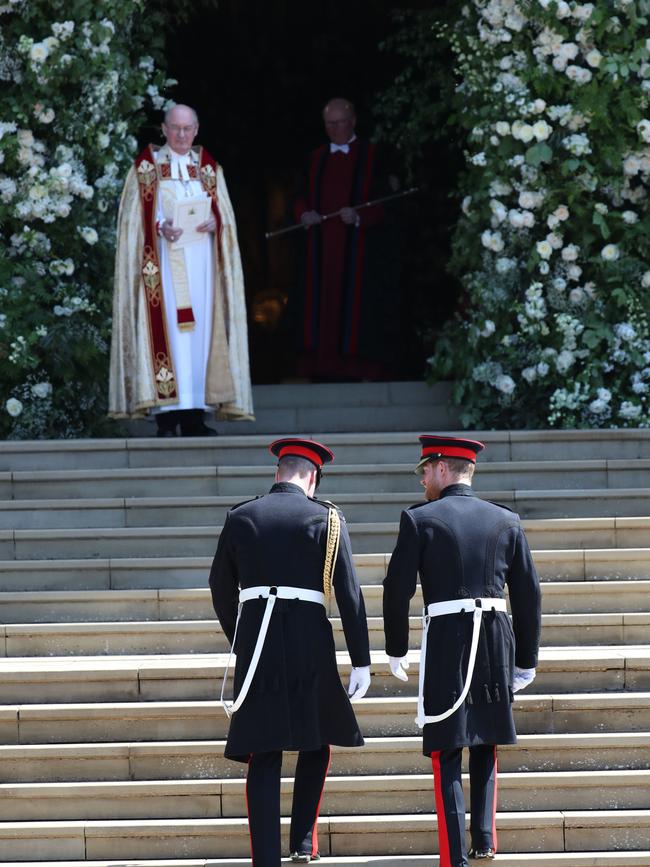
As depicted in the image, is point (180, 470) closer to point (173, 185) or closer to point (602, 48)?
point (173, 185)

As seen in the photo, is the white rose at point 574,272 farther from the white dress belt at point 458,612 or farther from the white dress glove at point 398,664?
the white dress glove at point 398,664

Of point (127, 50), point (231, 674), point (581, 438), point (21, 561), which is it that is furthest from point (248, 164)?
point (231, 674)

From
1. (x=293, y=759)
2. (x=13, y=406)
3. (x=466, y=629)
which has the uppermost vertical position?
(x=13, y=406)

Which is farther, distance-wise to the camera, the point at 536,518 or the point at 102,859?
the point at 536,518

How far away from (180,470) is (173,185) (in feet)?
6.29

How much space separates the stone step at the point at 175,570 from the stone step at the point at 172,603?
2.0 inches

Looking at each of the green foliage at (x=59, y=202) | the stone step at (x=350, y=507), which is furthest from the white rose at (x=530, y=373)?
the green foliage at (x=59, y=202)

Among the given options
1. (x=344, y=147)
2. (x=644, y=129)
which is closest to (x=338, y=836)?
(x=644, y=129)

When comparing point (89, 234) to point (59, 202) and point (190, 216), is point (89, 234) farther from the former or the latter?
point (190, 216)

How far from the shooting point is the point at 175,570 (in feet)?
25.8

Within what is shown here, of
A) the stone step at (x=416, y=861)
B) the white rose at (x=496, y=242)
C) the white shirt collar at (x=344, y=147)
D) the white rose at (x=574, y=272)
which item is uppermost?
the white shirt collar at (x=344, y=147)

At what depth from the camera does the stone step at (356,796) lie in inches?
258

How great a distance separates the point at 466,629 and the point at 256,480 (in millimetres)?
2742

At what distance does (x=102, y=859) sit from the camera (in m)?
6.46
